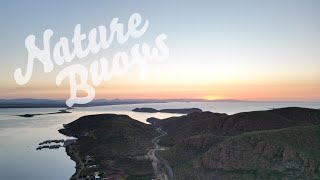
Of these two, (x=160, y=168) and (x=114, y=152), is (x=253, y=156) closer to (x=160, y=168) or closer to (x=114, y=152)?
(x=160, y=168)

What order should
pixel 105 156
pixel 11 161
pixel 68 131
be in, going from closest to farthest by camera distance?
pixel 11 161
pixel 105 156
pixel 68 131

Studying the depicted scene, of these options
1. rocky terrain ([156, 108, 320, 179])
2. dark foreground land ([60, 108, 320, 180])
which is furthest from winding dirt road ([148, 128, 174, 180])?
rocky terrain ([156, 108, 320, 179])

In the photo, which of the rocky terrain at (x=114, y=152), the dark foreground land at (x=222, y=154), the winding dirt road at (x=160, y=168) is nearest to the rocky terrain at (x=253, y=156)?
the dark foreground land at (x=222, y=154)

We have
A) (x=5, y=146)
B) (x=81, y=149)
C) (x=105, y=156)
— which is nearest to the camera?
(x=105, y=156)

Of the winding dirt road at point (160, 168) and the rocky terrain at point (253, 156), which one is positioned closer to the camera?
the rocky terrain at point (253, 156)

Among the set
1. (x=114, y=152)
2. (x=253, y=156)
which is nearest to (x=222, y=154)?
(x=253, y=156)

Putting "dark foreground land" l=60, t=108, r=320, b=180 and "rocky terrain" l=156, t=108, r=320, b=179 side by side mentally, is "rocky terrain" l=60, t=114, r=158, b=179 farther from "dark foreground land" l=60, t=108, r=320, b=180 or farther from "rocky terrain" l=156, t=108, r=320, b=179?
"rocky terrain" l=156, t=108, r=320, b=179

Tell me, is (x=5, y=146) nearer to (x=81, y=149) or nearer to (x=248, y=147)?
(x=81, y=149)

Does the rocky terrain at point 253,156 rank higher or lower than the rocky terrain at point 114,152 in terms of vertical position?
higher

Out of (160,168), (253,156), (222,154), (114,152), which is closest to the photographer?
(253,156)

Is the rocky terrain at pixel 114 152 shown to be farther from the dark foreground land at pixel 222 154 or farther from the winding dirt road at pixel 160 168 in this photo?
the winding dirt road at pixel 160 168

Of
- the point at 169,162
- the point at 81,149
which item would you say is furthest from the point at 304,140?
the point at 81,149
